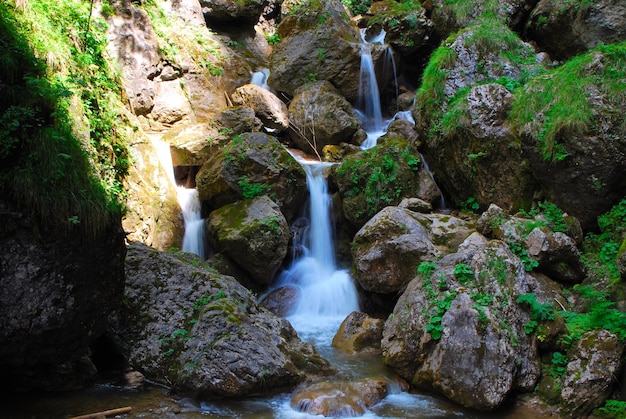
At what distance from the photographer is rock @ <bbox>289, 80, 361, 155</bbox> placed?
12.3 meters

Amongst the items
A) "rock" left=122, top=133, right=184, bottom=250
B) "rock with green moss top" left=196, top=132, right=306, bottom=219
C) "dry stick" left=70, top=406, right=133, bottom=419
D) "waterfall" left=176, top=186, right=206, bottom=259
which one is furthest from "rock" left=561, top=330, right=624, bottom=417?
"rock" left=122, top=133, right=184, bottom=250

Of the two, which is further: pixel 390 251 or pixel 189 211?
pixel 189 211

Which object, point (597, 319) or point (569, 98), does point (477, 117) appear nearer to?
point (569, 98)

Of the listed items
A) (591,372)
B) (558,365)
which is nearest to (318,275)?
(558,365)

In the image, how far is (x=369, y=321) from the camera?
7.25 metres

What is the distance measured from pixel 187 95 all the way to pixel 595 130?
9605 mm

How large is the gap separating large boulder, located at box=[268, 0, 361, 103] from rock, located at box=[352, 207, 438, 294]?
7000 mm

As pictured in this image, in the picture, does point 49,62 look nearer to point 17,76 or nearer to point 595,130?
point 17,76

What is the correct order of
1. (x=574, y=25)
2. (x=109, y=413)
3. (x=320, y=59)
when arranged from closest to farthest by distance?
(x=109, y=413)
(x=574, y=25)
(x=320, y=59)

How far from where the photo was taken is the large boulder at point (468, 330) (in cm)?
520

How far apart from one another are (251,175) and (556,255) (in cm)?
576

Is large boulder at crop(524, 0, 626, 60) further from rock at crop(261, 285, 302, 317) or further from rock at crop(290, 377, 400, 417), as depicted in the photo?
rock at crop(290, 377, 400, 417)

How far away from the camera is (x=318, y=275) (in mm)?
9414

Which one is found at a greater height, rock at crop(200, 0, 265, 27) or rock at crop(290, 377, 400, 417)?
rock at crop(200, 0, 265, 27)
